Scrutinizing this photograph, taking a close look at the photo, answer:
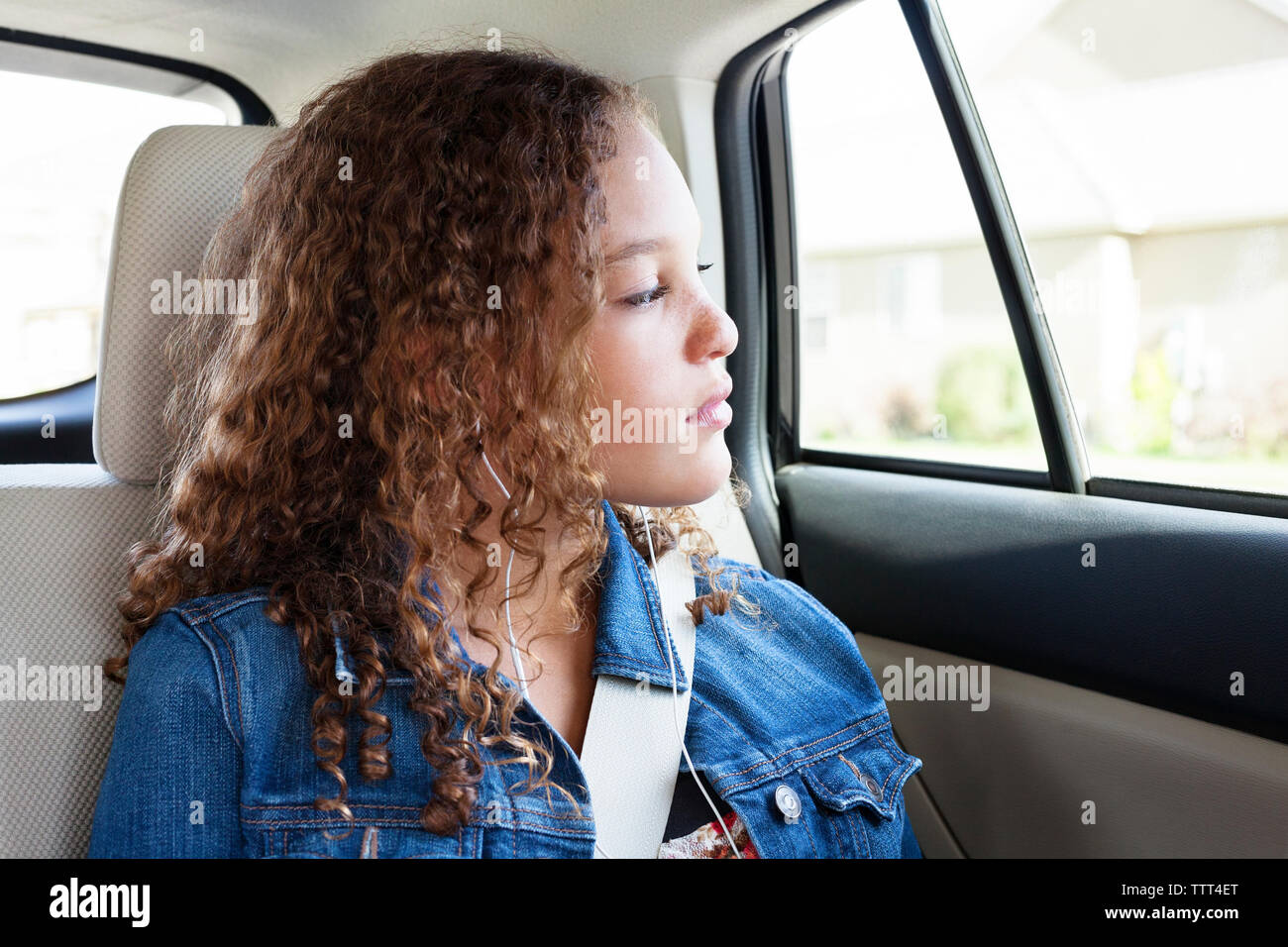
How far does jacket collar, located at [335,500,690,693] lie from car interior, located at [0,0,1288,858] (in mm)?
500

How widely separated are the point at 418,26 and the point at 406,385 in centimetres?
106

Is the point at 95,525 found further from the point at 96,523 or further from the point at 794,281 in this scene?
the point at 794,281

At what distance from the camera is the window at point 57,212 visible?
1910 mm

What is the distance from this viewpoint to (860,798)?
3.60 ft

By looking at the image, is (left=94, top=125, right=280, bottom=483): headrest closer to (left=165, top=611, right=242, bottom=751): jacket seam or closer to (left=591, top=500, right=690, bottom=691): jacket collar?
(left=165, top=611, right=242, bottom=751): jacket seam

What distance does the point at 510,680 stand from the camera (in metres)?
1.00

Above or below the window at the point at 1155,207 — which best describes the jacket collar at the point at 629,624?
below

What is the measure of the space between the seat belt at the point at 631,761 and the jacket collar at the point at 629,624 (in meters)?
0.01

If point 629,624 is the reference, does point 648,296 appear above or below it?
above

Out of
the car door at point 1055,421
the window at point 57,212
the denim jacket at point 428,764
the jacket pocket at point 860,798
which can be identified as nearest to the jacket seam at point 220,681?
the denim jacket at point 428,764
